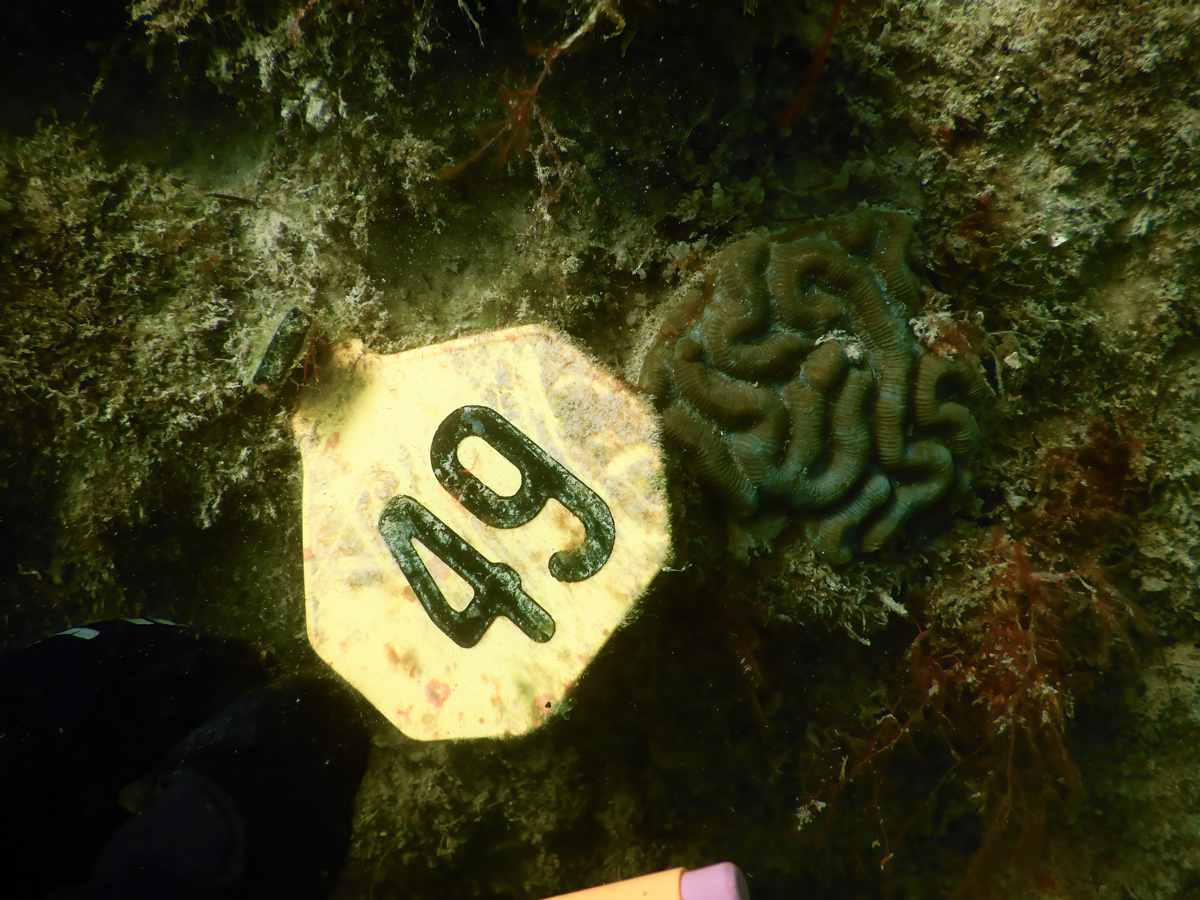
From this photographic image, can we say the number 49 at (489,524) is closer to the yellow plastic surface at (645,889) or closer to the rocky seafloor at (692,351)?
the rocky seafloor at (692,351)

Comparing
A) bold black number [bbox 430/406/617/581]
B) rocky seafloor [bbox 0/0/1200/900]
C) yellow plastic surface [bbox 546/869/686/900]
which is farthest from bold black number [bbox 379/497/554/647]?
yellow plastic surface [bbox 546/869/686/900]

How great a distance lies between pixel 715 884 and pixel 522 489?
1.61 metres

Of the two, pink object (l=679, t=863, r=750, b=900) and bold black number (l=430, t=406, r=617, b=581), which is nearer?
pink object (l=679, t=863, r=750, b=900)

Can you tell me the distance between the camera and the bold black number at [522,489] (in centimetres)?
271

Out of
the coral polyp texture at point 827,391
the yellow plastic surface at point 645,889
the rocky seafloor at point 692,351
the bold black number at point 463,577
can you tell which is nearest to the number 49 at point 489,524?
the bold black number at point 463,577

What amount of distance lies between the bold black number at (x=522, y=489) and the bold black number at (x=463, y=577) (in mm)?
165

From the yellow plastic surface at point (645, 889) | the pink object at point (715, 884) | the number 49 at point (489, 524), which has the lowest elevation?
the yellow plastic surface at point (645, 889)

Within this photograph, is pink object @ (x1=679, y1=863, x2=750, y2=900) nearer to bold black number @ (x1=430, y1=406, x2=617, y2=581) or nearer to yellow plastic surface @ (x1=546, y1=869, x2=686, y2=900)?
yellow plastic surface @ (x1=546, y1=869, x2=686, y2=900)

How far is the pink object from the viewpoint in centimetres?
Result: 215

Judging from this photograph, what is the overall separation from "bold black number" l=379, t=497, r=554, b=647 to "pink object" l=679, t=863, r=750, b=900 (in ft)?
3.32

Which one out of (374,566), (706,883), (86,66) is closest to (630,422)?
(374,566)

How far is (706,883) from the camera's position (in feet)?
7.18

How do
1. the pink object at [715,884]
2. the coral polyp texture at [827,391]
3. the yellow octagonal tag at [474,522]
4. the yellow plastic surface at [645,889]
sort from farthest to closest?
the yellow octagonal tag at [474,522], the coral polyp texture at [827,391], the yellow plastic surface at [645,889], the pink object at [715,884]

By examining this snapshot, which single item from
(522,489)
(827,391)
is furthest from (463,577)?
(827,391)
